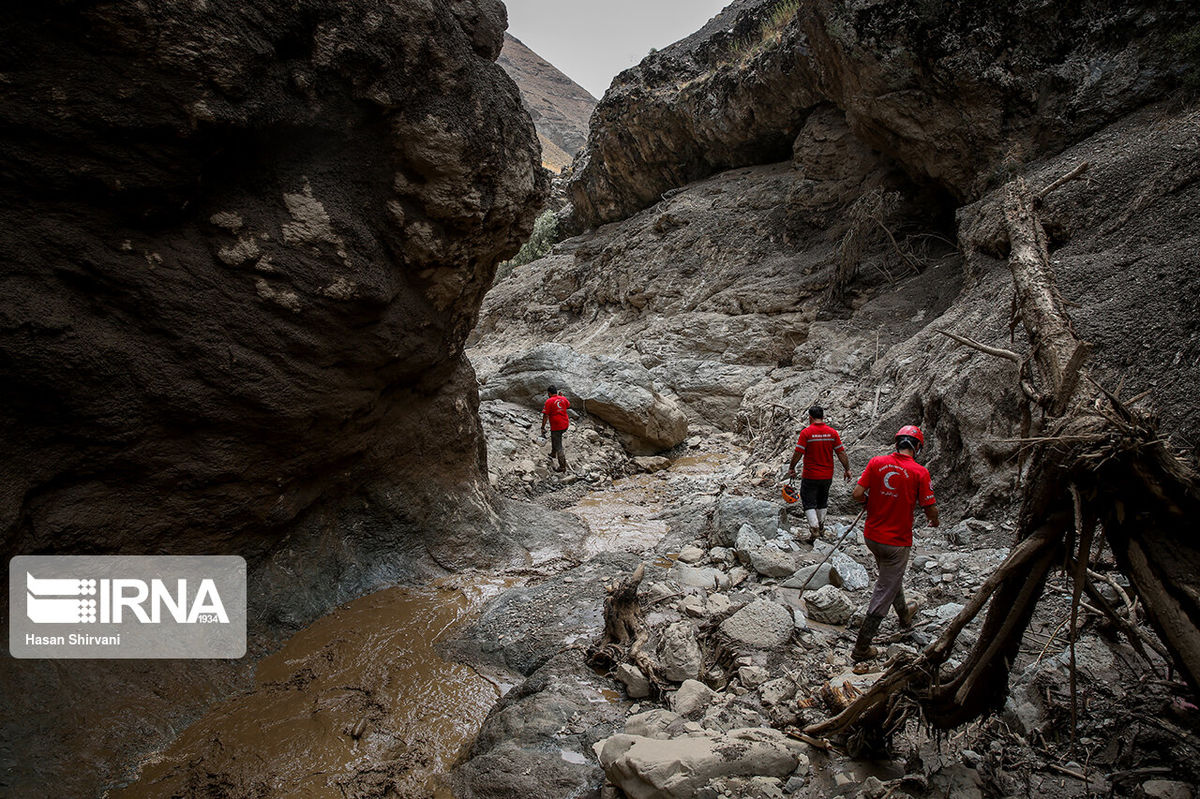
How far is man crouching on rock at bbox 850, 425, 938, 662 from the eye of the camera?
333 centimetres

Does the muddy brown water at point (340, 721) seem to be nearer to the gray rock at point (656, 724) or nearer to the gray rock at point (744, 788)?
the gray rock at point (656, 724)

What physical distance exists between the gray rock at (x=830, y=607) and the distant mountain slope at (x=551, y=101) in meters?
56.3

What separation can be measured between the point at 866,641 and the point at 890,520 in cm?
69

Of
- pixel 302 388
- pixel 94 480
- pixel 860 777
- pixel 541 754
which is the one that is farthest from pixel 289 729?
pixel 860 777

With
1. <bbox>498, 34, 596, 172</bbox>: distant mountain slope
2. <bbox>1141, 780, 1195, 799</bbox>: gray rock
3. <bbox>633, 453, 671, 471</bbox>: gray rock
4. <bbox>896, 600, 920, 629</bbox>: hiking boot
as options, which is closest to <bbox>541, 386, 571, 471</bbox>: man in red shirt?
<bbox>633, 453, 671, 471</bbox>: gray rock

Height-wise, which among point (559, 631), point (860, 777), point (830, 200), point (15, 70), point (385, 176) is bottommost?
point (860, 777)

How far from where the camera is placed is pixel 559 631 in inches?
163

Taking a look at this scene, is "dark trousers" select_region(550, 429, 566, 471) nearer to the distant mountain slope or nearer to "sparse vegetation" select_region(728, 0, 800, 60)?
"sparse vegetation" select_region(728, 0, 800, 60)

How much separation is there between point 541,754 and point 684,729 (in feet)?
2.34

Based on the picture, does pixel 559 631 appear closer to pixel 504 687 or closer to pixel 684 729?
pixel 504 687

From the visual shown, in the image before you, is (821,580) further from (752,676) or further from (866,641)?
(752,676)

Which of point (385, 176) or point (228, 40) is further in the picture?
point (385, 176)

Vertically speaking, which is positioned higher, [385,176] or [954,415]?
[385,176]

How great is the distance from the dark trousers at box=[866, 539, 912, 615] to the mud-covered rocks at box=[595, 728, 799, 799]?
3.84ft
